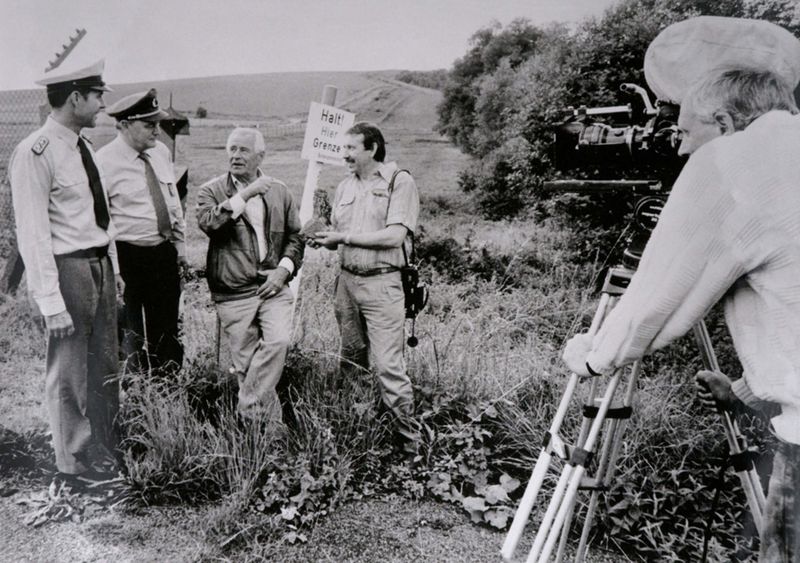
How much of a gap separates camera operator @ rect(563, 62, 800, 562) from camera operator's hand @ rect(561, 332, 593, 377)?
0.19m

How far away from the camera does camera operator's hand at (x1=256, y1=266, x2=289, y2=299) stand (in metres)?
2.95

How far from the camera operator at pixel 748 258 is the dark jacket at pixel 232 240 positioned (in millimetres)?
2103

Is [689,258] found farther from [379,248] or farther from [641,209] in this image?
[379,248]

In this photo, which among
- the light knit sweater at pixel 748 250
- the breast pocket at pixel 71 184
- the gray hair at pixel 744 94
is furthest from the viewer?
the breast pocket at pixel 71 184

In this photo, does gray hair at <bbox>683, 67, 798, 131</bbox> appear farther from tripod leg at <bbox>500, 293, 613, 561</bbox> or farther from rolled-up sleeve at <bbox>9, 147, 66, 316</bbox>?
rolled-up sleeve at <bbox>9, 147, 66, 316</bbox>

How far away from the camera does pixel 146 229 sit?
117 inches

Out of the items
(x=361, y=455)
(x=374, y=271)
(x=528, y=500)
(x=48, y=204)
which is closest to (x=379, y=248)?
(x=374, y=271)

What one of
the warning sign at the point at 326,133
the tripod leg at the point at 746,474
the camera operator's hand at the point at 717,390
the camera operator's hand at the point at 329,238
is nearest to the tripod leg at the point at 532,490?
the camera operator's hand at the point at 717,390

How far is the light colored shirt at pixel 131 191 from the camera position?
2877mm

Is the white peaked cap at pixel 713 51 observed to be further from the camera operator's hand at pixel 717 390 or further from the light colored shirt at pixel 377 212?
the light colored shirt at pixel 377 212

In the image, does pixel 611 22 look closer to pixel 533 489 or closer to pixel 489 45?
pixel 489 45

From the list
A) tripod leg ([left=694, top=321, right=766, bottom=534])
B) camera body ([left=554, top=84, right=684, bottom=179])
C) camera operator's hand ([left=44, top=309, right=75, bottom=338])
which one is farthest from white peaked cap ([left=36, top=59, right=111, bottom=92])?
tripod leg ([left=694, top=321, right=766, bottom=534])

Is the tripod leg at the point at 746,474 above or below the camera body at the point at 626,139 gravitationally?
below

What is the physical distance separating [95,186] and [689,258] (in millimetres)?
2591
